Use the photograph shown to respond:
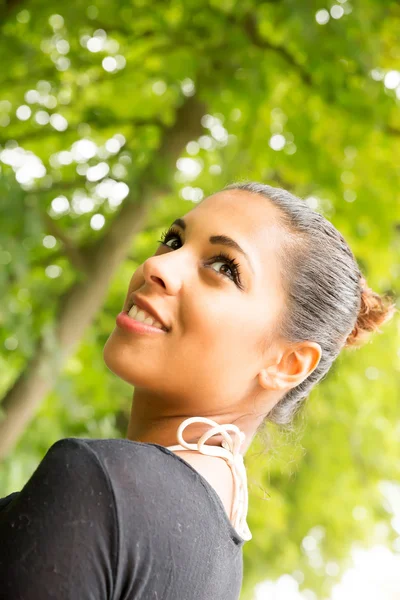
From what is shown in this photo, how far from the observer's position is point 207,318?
1149mm

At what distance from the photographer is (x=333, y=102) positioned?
9.91 ft

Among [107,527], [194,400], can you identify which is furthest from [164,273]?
[107,527]

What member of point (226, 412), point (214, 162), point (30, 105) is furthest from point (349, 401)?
point (226, 412)

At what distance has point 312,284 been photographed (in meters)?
1.27

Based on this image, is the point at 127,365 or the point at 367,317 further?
the point at 367,317

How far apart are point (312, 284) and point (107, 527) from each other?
1.79ft

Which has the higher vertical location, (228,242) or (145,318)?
(228,242)

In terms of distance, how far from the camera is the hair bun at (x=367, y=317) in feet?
4.75

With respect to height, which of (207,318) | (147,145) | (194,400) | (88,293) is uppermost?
(207,318)

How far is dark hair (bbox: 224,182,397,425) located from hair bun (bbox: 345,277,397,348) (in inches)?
0.9

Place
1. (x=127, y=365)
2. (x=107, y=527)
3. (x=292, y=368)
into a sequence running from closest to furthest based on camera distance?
(x=107, y=527)
(x=127, y=365)
(x=292, y=368)

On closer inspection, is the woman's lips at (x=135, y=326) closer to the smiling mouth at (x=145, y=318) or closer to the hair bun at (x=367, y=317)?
the smiling mouth at (x=145, y=318)

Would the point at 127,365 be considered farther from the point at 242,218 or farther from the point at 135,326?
the point at 242,218

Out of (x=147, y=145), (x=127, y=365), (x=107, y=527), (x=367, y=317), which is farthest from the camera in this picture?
(x=147, y=145)
